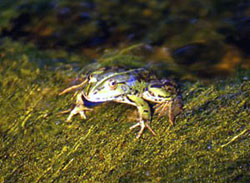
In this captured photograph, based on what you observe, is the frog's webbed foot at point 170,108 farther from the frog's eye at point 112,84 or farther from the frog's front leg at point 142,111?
the frog's eye at point 112,84

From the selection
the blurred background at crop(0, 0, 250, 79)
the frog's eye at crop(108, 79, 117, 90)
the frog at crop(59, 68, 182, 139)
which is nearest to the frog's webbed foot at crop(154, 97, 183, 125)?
the frog at crop(59, 68, 182, 139)

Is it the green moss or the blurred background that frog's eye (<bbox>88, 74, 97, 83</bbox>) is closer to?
the green moss

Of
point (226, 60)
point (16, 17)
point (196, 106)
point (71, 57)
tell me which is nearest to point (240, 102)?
point (196, 106)

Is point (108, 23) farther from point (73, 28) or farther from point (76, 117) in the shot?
point (76, 117)

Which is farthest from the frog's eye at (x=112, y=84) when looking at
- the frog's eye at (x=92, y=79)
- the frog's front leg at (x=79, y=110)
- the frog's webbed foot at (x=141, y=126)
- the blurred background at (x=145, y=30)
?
the blurred background at (x=145, y=30)

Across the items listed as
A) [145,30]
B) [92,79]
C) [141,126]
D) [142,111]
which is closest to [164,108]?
[142,111]

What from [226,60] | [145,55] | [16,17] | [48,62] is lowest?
[226,60]

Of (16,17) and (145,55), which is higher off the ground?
(16,17)
